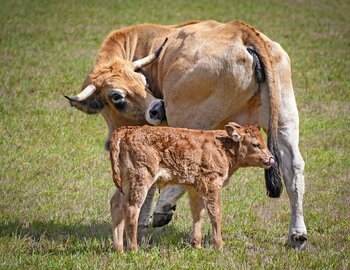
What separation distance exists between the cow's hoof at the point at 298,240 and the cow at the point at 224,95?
0.01 metres

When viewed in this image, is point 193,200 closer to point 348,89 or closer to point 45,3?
point 348,89

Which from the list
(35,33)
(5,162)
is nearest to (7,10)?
(35,33)

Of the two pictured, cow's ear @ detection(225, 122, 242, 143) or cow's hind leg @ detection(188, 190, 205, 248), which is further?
cow's hind leg @ detection(188, 190, 205, 248)

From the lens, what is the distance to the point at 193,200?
802 centimetres

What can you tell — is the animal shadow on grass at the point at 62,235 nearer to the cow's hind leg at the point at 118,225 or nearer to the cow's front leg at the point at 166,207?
the cow's hind leg at the point at 118,225

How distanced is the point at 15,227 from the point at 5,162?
272cm

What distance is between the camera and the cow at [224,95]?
8.38 meters

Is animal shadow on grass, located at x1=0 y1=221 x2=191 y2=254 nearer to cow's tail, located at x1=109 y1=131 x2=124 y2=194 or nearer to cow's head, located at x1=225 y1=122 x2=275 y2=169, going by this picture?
cow's tail, located at x1=109 y1=131 x2=124 y2=194

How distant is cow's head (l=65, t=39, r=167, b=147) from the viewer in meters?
9.22

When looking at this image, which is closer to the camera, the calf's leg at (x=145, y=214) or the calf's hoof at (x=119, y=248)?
the calf's hoof at (x=119, y=248)

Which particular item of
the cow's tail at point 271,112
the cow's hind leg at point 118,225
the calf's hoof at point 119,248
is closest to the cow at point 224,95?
the cow's tail at point 271,112

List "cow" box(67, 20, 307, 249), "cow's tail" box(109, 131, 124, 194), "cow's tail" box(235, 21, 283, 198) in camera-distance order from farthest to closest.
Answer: "cow" box(67, 20, 307, 249) < "cow's tail" box(235, 21, 283, 198) < "cow's tail" box(109, 131, 124, 194)

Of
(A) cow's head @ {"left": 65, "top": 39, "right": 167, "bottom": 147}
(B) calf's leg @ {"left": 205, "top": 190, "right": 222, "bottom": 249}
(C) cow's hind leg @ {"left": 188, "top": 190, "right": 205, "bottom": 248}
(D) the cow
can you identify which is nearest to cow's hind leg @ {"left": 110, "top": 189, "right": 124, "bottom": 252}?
(C) cow's hind leg @ {"left": 188, "top": 190, "right": 205, "bottom": 248}

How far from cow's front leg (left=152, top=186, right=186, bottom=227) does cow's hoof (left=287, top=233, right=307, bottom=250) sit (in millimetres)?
1390
